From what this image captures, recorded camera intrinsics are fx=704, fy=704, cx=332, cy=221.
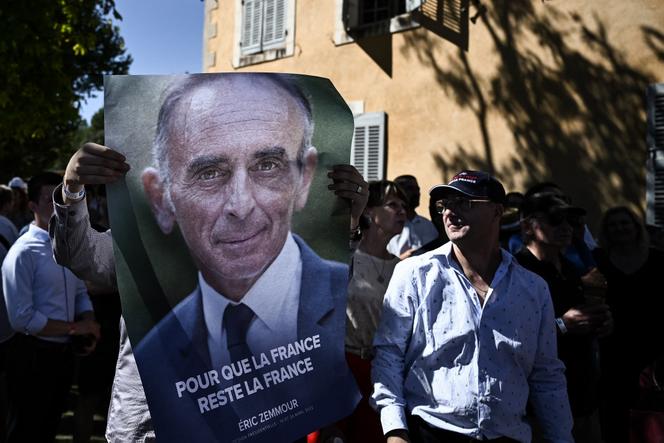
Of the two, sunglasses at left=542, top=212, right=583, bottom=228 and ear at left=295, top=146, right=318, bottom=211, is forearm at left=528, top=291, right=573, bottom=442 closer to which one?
sunglasses at left=542, top=212, right=583, bottom=228

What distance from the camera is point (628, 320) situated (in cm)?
421

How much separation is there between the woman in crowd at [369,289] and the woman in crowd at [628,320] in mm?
Answer: 1488

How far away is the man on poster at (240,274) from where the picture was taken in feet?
5.97

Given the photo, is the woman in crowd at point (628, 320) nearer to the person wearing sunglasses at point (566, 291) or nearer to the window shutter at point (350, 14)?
the person wearing sunglasses at point (566, 291)

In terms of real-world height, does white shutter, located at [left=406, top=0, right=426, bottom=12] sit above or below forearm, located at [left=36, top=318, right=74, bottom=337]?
above

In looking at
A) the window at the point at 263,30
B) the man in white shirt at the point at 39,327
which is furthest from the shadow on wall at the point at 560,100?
the man in white shirt at the point at 39,327

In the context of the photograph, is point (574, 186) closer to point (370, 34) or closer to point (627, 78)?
point (627, 78)

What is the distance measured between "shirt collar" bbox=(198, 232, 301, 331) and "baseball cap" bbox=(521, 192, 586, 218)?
184 cm

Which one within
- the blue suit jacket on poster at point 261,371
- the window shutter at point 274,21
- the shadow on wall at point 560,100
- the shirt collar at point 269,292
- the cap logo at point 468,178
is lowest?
the blue suit jacket on poster at point 261,371

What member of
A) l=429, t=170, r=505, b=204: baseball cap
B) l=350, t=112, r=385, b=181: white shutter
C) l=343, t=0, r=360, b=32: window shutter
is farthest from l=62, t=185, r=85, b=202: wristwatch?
l=343, t=0, r=360, b=32: window shutter

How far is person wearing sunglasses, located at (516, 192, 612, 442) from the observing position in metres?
3.39

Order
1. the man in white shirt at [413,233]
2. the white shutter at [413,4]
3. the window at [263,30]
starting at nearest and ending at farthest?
1. the man in white shirt at [413,233]
2. the white shutter at [413,4]
3. the window at [263,30]

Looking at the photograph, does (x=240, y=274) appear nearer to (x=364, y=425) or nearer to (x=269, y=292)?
(x=269, y=292)

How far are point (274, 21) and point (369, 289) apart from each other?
27.7 ft
